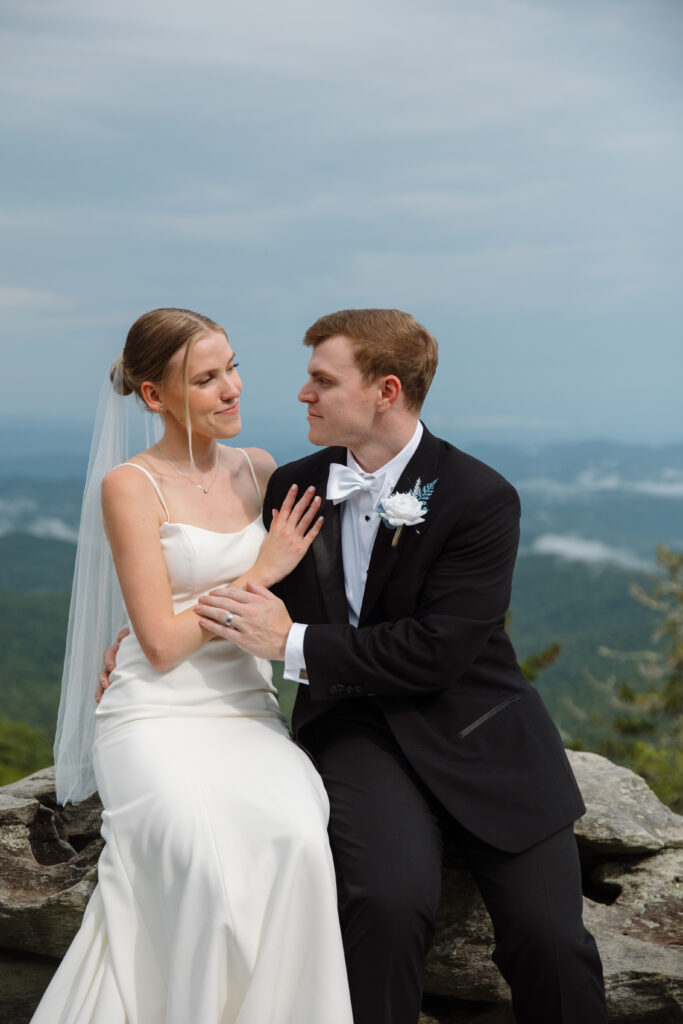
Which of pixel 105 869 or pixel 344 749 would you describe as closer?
pixel 105 869

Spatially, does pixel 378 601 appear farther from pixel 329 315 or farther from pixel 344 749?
pixel 329 315

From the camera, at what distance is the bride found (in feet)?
10.7

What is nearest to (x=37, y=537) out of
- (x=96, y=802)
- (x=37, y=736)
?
(x=37, y=736)

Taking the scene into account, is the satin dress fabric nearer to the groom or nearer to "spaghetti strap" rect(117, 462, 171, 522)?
the groom

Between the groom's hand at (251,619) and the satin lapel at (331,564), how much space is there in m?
0.19

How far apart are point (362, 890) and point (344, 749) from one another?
538mm

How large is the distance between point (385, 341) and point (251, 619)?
1065mm

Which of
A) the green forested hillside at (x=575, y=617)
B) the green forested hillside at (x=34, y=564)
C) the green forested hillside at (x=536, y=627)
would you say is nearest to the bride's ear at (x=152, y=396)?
the green forested hillside at (x=536, y=627)

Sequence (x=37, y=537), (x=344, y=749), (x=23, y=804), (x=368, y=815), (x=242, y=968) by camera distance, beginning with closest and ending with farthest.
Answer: (x=242, y=968)
(x=368, y=815)
(x=344, y=749)
(x=23, y=804)
(x=37, y=537)

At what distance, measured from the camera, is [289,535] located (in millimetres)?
3885

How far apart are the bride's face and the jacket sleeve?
893 mm

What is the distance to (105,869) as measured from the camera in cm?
346

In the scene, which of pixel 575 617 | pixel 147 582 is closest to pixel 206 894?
pixel 147 582

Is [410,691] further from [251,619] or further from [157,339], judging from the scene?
→ [157,339]
